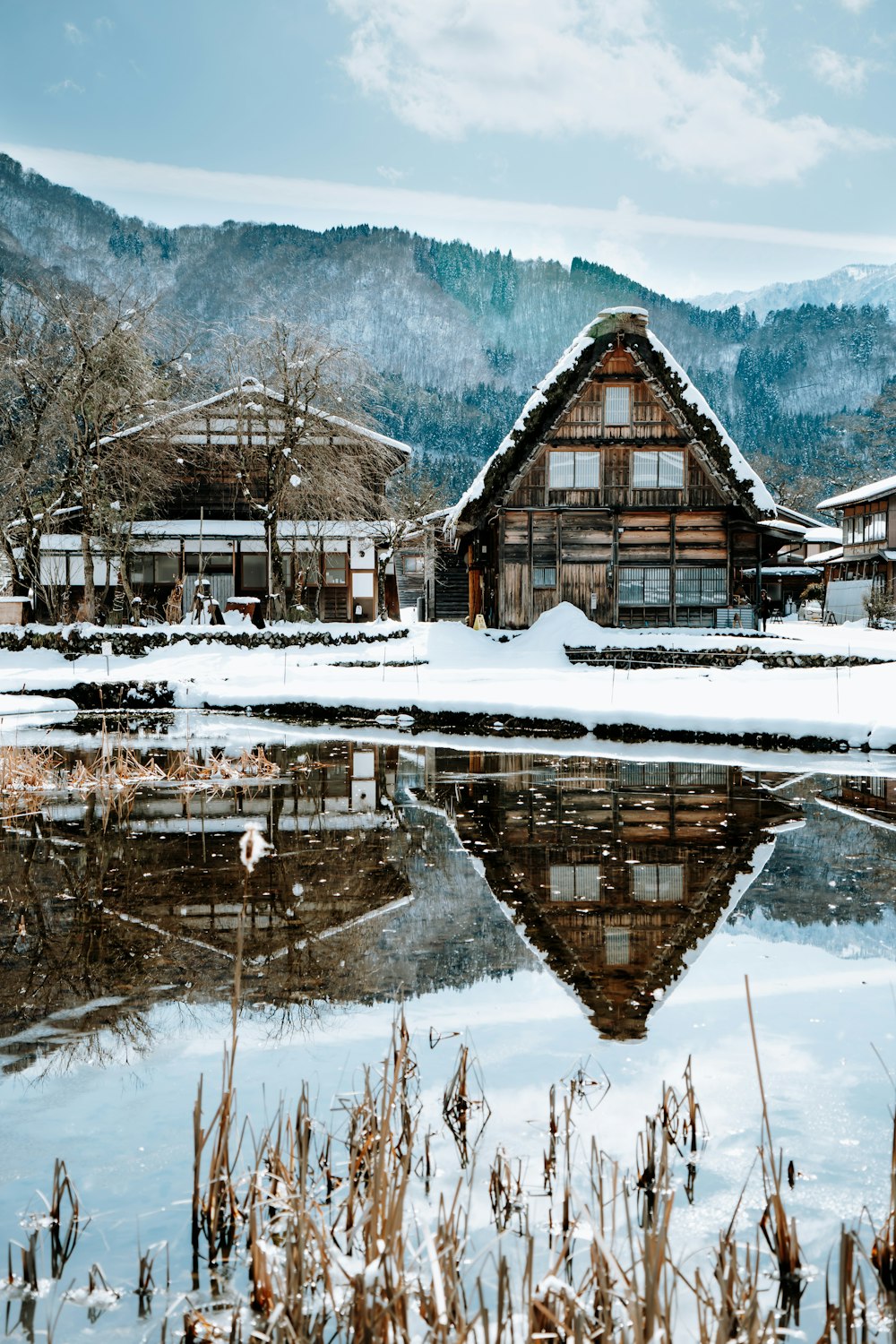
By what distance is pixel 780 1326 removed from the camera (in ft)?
8.33

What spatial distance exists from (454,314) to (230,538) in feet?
448

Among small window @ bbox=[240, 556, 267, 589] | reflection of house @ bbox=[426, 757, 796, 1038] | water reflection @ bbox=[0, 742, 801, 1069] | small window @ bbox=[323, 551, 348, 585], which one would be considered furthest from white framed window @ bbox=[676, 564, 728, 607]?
water reflection @ bbox=[0, 742, 801, 1069]

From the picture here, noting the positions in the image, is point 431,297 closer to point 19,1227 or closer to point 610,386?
point 610,386

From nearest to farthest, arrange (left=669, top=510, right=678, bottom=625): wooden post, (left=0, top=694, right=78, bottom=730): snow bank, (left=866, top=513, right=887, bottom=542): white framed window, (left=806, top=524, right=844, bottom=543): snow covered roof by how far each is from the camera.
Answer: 1. (left=0, top=694, right=78, bottom=730): snow bank
2. (left=669, top=510, right=678, bottom=625): wooden post
3. (left=806, top=524, right=844, bottom=543): snow covered roof
4. (left=866, top=513, right=887, bottom=542): white framed window

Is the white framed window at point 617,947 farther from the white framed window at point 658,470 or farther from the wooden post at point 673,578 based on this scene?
the white framed window at point 658,470

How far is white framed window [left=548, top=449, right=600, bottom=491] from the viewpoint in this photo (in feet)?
93.4

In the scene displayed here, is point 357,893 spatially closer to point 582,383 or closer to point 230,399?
point 582,383

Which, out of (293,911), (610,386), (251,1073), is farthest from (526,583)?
(251,1073)

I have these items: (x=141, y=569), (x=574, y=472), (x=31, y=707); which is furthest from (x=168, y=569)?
(x=31, y=707)

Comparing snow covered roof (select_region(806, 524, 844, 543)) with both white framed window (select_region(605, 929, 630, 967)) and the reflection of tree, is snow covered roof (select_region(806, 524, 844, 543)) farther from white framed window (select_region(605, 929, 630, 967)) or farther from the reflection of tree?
white framed window (select_region(605, 929, 630, 967))

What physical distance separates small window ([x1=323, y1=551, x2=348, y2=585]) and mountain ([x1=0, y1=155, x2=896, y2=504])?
69.0 metres

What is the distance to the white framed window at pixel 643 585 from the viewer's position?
94.2 feet

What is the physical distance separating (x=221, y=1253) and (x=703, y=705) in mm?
13353

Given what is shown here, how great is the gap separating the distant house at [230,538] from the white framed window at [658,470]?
400 inches
